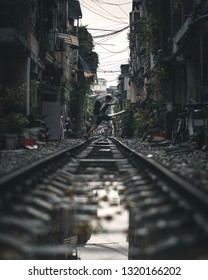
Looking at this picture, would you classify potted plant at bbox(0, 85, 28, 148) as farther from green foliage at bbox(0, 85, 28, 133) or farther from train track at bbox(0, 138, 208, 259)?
train track at bbox(0, 138, 208, 259)

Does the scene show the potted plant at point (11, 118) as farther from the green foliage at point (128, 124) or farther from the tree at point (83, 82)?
the tree at point (83, 82)

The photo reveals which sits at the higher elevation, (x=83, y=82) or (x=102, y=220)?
(x=83, y=82)

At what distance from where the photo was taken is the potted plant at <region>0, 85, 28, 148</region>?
14.3 metres

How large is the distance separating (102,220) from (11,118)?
11977 millimetres

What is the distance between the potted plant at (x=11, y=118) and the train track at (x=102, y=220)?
916 centimetres

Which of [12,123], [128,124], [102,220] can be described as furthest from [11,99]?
[128,124]

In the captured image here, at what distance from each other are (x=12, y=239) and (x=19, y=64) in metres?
18.8

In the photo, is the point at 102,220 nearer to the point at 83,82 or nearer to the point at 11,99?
the point at 11,99

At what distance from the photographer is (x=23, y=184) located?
184 inches

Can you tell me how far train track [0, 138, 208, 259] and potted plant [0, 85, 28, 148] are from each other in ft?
30.0

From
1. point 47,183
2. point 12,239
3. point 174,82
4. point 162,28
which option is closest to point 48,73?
point 162,28

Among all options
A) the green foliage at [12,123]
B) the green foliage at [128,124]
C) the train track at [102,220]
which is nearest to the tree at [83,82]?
the green foliage at [128,124]

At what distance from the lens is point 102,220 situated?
3.44m

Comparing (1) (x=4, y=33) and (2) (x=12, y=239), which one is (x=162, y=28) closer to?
(1) (x=4, y=33)
